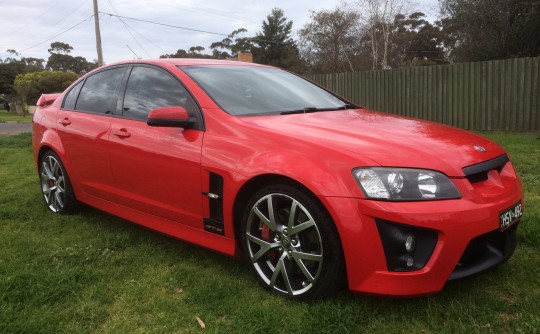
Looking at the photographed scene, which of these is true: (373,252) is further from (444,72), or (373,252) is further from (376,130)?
(444,72)

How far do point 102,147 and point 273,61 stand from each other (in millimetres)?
50978

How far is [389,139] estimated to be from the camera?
262cm

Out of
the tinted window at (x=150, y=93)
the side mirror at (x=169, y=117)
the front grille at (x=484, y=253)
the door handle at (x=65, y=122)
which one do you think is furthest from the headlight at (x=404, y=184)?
the door handle at (x=65, y=122)

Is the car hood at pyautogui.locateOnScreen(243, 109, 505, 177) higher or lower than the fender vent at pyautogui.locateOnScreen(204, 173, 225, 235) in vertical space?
higher

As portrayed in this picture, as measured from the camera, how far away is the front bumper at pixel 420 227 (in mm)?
2254

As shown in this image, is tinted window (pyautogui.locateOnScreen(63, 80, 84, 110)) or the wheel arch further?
tinted window (pyautogui.locateOnScreen(63, 80, 84, 110))

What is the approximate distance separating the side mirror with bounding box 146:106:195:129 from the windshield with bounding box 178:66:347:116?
0.26 meters

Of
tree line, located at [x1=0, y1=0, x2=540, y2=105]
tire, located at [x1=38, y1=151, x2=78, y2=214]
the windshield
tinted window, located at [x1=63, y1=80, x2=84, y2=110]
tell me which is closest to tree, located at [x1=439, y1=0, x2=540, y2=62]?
tree line, located at [x1=0, y1=0, x2=540, y2=105]

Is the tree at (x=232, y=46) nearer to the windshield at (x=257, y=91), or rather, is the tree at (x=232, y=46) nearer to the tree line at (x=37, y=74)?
the tree line at (x=37, y=74)

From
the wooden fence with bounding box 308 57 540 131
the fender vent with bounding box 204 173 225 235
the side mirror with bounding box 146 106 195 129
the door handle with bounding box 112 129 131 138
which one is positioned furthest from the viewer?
the wooden fence with bounding box 308 57 540 131

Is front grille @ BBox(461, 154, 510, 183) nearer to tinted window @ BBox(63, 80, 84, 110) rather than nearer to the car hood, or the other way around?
the car hood

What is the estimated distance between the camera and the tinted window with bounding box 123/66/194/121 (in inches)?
133

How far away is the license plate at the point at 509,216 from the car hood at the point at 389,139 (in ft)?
1.01

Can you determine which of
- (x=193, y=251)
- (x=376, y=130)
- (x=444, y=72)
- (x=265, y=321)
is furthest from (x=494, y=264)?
(x=444, y=72)
